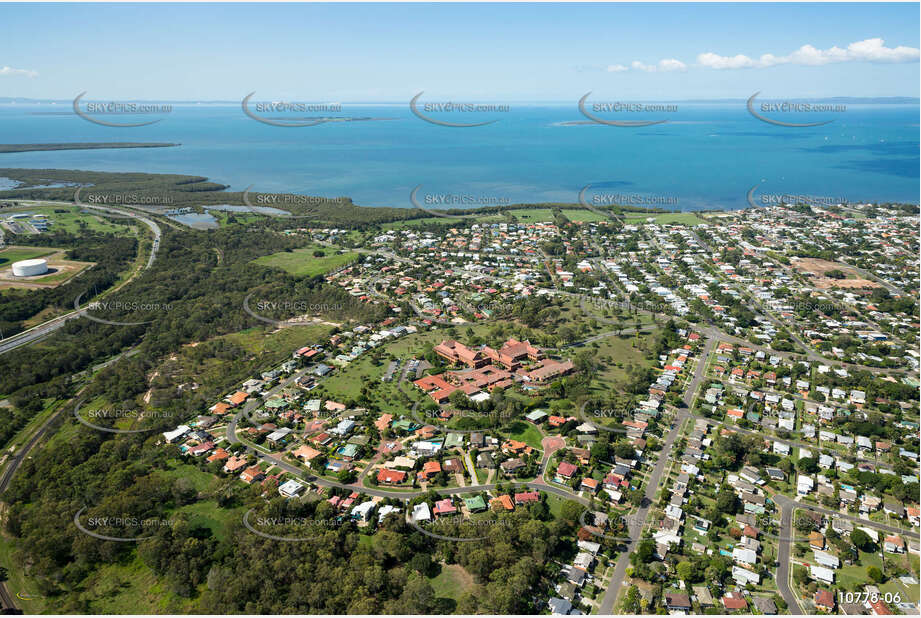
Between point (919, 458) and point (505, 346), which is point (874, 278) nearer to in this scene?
point (919, 458)

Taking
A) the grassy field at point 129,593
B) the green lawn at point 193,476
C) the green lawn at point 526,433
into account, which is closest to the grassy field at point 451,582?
the green lawn at point 526,433

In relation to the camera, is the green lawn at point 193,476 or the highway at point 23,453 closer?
the green lawn at point 193,476

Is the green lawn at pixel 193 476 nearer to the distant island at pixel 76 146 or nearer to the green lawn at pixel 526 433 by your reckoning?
the green lawn at pixel 526 433

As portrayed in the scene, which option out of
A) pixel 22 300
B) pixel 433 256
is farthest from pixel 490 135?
pixel 22 300

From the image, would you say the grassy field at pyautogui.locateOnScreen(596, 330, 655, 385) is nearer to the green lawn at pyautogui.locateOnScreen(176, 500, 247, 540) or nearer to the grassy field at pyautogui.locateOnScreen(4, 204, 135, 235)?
the green lawn at pyautogui.locateOnScreen(176, 500, 247, 540)

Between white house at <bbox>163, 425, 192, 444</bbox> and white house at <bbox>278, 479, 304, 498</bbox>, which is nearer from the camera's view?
white house at <bbox>278, 479, 304, 498</bbox>

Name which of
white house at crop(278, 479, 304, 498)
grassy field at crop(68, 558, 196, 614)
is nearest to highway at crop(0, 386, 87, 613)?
grassy field at crop(68, 558, 196, 614)
